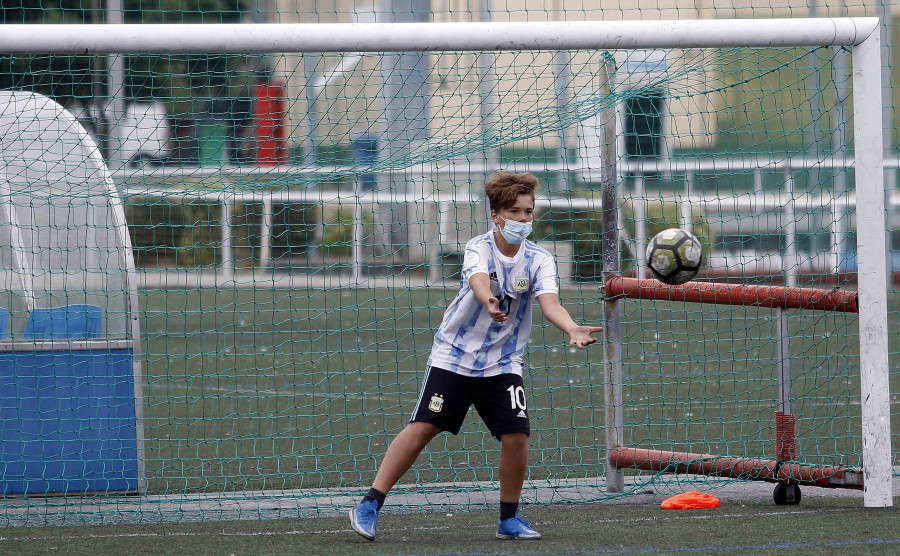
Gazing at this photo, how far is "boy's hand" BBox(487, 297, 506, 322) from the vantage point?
418 centimetres

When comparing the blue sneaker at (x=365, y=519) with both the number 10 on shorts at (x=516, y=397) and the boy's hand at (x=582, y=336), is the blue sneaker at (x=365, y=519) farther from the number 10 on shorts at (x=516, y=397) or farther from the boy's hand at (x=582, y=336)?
the boy's hand at (x=582, y=336)

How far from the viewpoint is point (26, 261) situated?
235 inches

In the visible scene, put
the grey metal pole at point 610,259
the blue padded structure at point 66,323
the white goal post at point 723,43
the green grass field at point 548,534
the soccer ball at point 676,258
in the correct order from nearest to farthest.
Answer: the green grass field at point 548,534 < the soccer ball at point 676,258 < the white goal post at point 723,43 < the grey metal pole at point 610,259 < the blue padded structure at point 66,323

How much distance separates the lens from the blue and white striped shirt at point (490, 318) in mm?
4527

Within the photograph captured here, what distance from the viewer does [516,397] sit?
14.8ft

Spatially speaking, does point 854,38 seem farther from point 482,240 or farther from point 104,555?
point 104,555

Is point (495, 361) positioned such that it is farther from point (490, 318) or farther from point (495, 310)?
point (495, 310)

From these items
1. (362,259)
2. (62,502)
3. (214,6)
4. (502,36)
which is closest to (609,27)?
(502,36)

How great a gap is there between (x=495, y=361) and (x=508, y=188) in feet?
2.26

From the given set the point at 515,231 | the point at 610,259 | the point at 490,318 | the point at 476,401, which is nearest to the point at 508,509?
the point at 476,401

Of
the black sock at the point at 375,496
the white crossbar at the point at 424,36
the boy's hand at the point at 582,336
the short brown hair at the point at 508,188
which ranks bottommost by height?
the black sock at the point at 375,496

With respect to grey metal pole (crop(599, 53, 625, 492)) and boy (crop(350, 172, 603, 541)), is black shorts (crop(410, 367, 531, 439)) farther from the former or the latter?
grey metal pole (crop(599, 53, 625, 492))

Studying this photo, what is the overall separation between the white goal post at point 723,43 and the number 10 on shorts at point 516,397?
1.55m

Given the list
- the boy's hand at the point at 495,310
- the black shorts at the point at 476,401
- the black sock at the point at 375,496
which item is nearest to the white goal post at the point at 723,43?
the boy's hand at the point at 495,310
